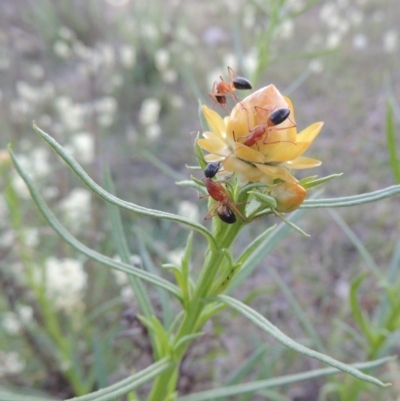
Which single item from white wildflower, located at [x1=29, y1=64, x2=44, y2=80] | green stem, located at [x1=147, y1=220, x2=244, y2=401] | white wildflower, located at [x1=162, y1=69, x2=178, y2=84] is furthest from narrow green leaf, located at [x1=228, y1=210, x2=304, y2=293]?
white wildflower, located at [x1=29, y1=64, x2=44, y2=80]

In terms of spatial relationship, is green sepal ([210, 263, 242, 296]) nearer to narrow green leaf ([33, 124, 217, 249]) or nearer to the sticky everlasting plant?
the sticky everlasting plant

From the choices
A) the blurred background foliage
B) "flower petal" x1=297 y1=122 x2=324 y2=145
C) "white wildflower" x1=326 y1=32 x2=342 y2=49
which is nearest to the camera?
"flower petal" x1=297 y1=122 x2=324 y2=145

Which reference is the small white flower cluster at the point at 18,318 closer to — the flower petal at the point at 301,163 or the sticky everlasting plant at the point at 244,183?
the sticky everlasting plant at the point at 244,183

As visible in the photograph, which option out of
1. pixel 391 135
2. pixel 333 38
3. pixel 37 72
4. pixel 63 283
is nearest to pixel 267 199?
pixel 391 135

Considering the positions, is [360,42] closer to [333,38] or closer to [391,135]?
[333,38]

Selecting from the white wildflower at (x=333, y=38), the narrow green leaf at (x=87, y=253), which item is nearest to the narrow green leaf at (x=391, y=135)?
the narrow green leaf at (x=87, y=253)

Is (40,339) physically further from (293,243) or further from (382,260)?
(382,260)
